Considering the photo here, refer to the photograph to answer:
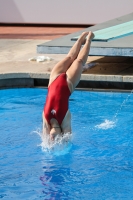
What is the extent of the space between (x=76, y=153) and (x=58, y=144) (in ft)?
2.41

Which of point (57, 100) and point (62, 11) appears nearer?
point (57, 100)

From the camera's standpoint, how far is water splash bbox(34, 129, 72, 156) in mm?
6609

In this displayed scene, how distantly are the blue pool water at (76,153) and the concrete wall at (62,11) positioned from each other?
5742 millimetres

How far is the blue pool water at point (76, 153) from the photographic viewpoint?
20.7 feet

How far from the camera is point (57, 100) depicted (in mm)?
6734

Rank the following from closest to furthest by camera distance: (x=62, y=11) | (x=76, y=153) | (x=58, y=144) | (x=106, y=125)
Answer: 1. (x=58, y=144)
2. (x=76, y=153)
3. (x=106, y=125)
4. (x=62, y=11)

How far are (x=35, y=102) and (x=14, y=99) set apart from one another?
0.48 meters

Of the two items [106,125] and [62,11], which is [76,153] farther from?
[62,11]

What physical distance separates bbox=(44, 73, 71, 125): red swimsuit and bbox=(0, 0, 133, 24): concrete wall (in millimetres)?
8466

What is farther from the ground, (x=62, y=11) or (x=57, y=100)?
(x=62, y=11)

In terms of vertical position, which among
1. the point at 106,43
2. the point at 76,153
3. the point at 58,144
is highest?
the point at 106,43

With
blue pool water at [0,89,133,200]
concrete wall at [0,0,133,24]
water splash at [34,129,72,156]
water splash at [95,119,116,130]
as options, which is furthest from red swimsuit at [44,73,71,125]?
concrete wall at [0,0,133,24]

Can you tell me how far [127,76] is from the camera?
9.54 metres

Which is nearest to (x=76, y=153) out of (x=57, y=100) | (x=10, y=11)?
(x=57, y=100)
